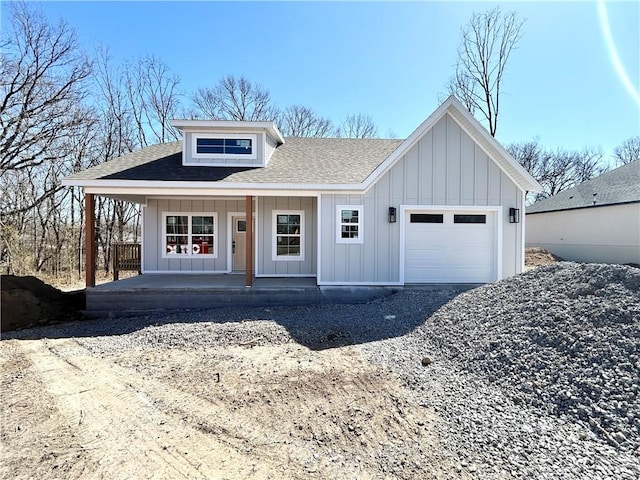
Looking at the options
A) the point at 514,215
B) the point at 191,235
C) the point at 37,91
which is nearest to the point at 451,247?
the point at 514,215

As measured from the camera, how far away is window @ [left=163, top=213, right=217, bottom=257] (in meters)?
11.5

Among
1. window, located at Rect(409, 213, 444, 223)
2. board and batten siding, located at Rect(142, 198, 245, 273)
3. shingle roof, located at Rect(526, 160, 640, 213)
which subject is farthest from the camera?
shingle roof, located at Rect(526, 160, 640, 213)

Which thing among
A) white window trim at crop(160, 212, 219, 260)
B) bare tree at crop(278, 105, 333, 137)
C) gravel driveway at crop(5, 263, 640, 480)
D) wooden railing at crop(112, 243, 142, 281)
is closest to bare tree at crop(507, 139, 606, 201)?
bare tree at crop(278, 105, 333, 137)

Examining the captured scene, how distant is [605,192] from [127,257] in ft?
71.8

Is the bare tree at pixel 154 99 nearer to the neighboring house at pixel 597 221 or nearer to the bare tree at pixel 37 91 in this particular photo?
the bare tree at pixel 37 91

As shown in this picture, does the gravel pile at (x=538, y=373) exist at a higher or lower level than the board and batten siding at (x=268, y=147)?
lower

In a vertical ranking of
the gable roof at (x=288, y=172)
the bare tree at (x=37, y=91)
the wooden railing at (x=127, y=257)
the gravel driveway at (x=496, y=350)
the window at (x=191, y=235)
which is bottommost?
the gravel driveway at (x=496, y=350)

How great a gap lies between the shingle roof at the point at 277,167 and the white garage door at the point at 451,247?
2194 mm

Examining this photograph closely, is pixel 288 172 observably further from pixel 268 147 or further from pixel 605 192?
pixel 605 192

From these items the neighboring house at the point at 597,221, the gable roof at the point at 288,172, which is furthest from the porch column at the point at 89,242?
the neighboring house at the point at 597,221

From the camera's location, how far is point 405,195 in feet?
30.2

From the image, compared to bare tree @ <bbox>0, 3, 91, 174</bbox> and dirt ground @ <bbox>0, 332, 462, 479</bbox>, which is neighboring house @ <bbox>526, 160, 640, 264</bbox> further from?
bare tree @ <bbox>0, 3, 91, 174</bbox>

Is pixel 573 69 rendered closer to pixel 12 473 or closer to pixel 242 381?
pixel 242 381

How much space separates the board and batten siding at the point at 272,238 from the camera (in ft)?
35.5
